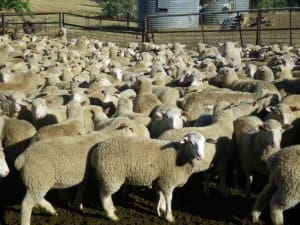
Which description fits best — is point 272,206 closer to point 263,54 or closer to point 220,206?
point 220,206

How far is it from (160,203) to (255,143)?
4.85ft

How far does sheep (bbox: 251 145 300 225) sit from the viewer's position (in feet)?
16.8

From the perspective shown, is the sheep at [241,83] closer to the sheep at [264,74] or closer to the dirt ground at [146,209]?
the sheep at [264,74]

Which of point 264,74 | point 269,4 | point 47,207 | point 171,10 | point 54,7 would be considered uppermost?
point 54,7

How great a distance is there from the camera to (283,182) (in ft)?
17.0

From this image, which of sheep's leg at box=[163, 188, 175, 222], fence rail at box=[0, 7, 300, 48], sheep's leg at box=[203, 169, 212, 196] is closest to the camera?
sheep's leg at box=[163, 188, 175, 222]

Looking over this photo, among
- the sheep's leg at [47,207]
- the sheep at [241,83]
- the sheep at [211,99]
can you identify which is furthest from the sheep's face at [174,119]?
the sheep at [241,83]

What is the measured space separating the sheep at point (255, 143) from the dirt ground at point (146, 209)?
0.40m

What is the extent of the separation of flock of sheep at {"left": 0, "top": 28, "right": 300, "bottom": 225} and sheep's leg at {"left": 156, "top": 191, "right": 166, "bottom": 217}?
0.01m

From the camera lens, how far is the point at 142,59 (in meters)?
14.2

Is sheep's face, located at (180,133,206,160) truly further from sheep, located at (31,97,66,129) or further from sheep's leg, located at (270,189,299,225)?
sheep, located at (31,97,66,129)

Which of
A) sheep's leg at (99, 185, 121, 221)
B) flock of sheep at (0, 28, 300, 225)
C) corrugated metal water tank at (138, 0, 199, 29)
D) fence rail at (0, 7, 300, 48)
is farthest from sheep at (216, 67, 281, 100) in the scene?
corrugated metal water tank at (138, 0, 199, 29)

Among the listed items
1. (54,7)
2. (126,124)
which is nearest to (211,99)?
(126,124)

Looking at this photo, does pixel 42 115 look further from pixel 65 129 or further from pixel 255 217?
pixel 255 217
